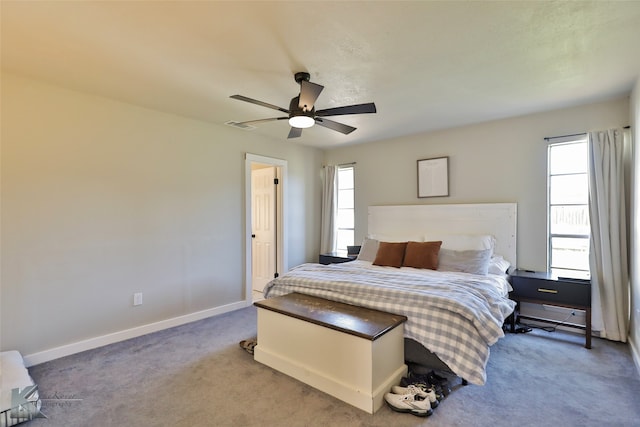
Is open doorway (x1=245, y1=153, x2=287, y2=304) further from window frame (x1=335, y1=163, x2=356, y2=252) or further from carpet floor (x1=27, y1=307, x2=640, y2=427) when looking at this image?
carpet floor (x1=27, y1=307, x2=640, y2=427)

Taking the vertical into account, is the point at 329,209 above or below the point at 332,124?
below

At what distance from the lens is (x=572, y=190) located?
3.50 m

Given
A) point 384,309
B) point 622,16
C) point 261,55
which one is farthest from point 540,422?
point 261,55

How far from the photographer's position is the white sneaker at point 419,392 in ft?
6.76

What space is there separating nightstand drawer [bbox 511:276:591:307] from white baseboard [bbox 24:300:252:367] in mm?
3474

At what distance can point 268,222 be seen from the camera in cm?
516

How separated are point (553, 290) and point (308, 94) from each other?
3.05 metres

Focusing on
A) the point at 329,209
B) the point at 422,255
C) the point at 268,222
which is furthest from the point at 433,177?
the point at 268,222

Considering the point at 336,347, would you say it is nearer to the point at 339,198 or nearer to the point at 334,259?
the point at 334,259

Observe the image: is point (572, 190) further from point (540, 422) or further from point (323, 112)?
point (323, 112)

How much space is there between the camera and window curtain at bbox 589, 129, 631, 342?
3.10 metres

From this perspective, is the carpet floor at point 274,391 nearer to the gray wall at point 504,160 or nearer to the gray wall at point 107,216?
the gray wall at point 107,216

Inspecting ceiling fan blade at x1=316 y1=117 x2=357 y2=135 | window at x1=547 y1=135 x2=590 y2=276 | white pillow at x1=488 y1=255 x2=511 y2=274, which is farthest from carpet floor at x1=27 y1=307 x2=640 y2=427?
ceiling fan blade at x1=316 y1=117 x2=357 y2=135

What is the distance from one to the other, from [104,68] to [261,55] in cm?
133
